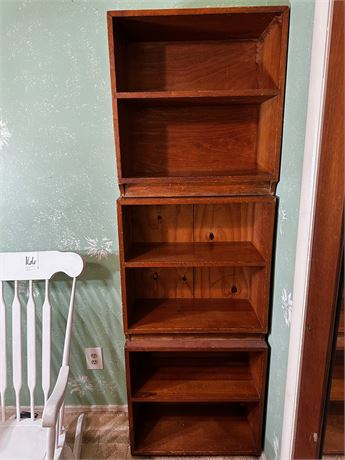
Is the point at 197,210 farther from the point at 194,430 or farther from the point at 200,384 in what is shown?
the point at 194,430

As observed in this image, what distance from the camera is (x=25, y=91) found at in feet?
4.40

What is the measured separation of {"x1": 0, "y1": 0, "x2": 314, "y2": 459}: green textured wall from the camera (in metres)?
1.23

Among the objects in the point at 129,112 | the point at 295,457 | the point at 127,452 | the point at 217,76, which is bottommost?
the point at 127,452

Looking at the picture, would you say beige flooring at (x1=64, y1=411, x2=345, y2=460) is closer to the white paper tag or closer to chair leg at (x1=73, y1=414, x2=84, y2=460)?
chair leg at (x1=73, y1=414, x2=84, y2=460)

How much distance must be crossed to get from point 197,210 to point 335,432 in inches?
35.6

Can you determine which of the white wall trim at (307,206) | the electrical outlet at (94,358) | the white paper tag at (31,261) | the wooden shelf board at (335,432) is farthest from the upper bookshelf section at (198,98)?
the electrical outlet at (94,358)

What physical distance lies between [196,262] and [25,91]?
0.95 meters

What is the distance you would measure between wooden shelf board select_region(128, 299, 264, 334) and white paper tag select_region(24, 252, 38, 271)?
441 mm

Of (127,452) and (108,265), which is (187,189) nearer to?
(108,265)

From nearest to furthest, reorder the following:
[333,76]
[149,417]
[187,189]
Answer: [333,76]
[187,189]
[149,417]

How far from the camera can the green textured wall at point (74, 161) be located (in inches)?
48.6

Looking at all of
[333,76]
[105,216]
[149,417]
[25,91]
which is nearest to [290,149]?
[333,76]

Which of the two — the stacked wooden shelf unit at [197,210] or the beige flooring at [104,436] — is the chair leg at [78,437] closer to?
the beige flooring at [104,436]

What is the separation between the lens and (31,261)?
52.5 inches
